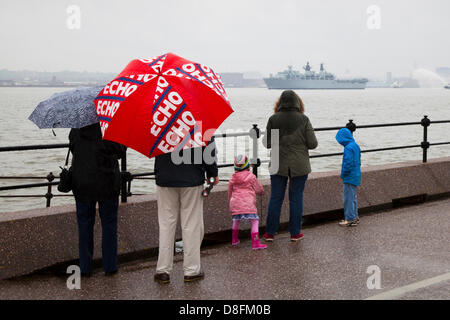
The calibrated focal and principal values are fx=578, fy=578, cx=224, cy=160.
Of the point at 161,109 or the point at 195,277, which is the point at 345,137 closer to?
the point at 195,277

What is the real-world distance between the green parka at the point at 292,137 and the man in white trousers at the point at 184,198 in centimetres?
156

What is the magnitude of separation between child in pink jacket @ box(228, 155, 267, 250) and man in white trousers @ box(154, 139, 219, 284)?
1.14 metres

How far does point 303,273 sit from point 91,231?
80.6 inches

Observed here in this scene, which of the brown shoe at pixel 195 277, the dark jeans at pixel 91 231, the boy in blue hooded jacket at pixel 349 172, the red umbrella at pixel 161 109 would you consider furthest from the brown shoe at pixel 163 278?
the boy in blue hooded jacket at pixel 349 172

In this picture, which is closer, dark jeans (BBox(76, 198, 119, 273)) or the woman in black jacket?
the woman in black jacket

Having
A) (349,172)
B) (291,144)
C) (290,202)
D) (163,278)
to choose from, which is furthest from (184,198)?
(349,172)

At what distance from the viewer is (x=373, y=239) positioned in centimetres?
688

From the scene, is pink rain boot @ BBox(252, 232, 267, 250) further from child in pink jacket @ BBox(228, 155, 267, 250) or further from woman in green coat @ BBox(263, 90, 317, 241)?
woman in green coat @ BBox(263, 90, 317, 241)

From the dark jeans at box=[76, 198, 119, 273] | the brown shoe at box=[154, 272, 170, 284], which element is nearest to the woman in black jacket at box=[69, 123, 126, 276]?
the dark jeans at box=[76, 198, 119, 273]

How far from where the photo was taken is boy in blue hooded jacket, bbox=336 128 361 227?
7.49m

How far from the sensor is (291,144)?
655 cm

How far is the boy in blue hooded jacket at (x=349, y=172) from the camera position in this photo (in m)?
7.49

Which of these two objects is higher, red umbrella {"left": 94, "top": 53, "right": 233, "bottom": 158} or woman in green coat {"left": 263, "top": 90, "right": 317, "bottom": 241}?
red umbrella {"left": 94, "top": 53, "right": 233, "bottom": 158}
